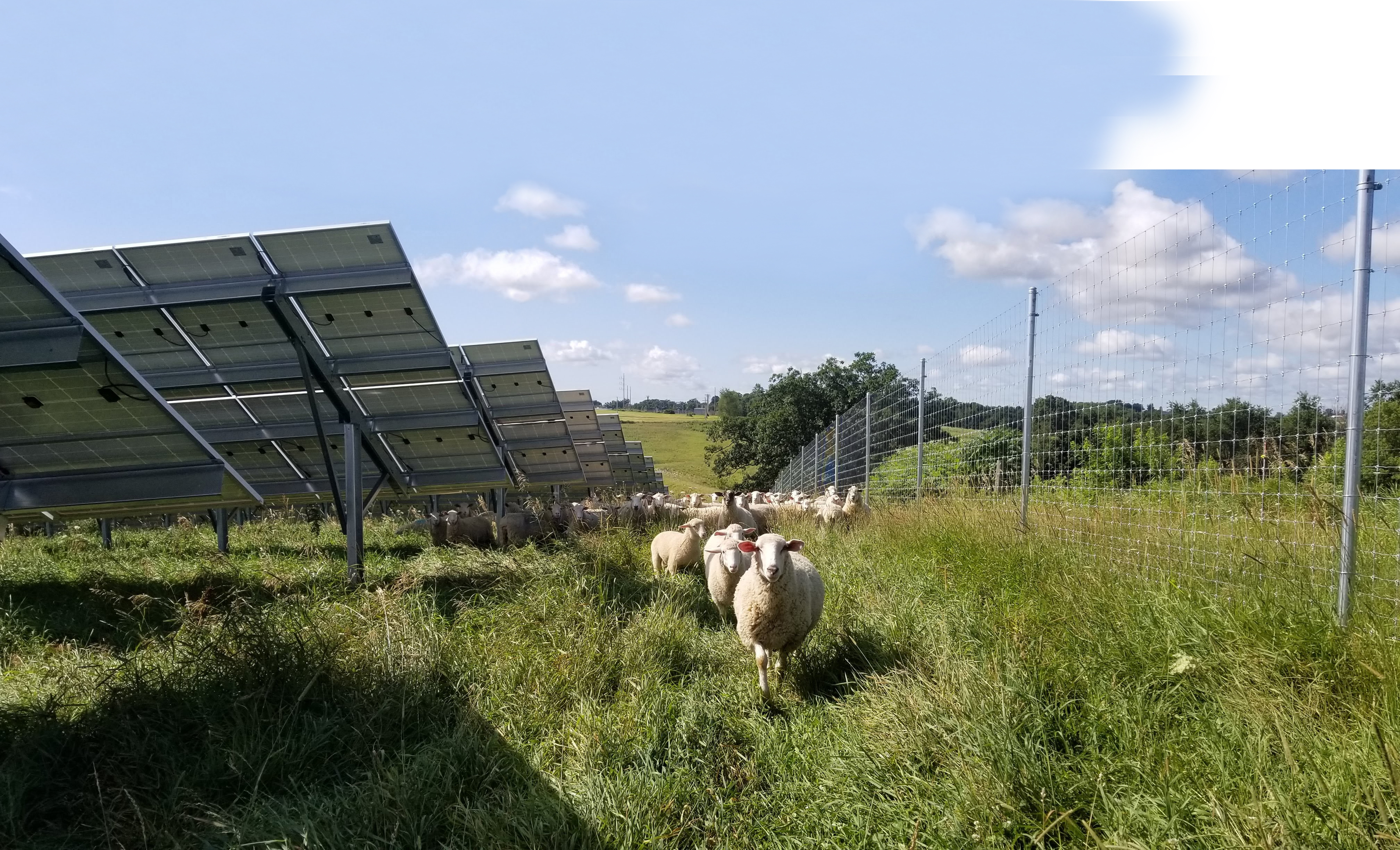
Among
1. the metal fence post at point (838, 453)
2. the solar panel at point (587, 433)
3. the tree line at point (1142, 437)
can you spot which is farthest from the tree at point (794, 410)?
the tree line at point (1142, 437)

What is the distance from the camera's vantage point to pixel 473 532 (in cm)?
1236

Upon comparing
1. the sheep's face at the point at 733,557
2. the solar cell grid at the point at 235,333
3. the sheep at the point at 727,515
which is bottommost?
the sheep at the point at 727,515

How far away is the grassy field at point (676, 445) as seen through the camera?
6419 centimetres

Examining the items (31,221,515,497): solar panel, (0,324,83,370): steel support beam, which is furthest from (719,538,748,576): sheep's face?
(31,221,515,497): solar panel

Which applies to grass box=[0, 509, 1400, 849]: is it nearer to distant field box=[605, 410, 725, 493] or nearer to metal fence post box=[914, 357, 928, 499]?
metal fence post box=[914, 357, 928, 499]

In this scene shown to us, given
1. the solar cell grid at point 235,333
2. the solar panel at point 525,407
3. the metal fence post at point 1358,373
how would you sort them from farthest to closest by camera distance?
the solar panel at point 525,407, the solar cell grid at point 235,333, the metal fence post at point 1358,373

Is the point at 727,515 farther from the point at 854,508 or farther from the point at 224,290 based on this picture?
the point at 224,290

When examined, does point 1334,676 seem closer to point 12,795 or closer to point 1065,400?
point 1065,400

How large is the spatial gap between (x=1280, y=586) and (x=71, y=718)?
611 cm

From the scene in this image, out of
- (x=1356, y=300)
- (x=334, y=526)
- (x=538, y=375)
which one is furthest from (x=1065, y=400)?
(x=334, y=526)

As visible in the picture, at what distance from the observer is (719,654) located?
18.3ft

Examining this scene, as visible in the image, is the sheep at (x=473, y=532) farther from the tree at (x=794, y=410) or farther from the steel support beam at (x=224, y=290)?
the tree at (x=794, y=410)

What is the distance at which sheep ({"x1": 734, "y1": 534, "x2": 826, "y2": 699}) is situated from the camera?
4965 millimetres

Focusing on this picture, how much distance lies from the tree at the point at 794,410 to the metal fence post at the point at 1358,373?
150 feet
